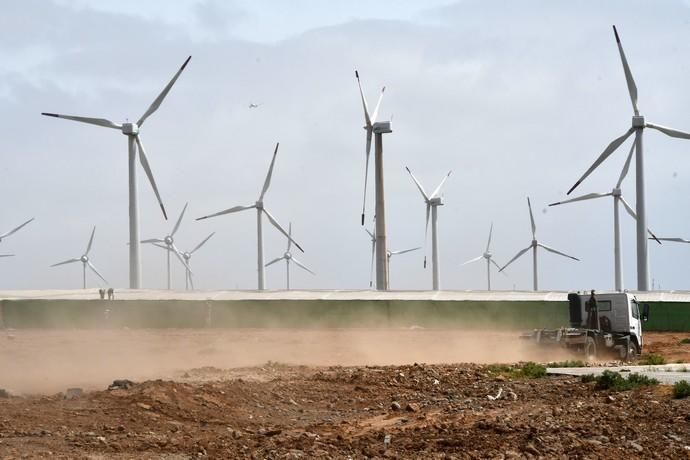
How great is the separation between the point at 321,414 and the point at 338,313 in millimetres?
37690

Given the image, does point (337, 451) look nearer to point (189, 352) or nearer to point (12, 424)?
point (12, 424)

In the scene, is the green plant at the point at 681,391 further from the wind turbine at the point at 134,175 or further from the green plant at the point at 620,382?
the wind turbine at the point at 134,175

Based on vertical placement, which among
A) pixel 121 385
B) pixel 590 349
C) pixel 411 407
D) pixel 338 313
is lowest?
pixel 411 407

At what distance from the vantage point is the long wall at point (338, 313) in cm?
6259

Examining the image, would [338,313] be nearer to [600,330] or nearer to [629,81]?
[600,330]

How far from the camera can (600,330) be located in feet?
146

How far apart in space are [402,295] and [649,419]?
162ft

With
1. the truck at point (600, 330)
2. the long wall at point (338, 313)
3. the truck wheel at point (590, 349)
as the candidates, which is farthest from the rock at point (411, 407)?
the long wall at point (338, 313)

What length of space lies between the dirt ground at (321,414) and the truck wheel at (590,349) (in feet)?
24.9

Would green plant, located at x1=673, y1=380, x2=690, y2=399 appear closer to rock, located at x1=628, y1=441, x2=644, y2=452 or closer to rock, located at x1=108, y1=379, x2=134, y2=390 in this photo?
rock, located at x1=628, y1=441, x2=644, y2=452

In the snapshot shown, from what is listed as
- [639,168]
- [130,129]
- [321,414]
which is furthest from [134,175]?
[321,414]

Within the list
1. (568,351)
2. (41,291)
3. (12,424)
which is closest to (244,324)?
(41,291)

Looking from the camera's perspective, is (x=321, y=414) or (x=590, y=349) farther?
(x=590, y=349)

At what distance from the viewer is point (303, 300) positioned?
2549 inches
